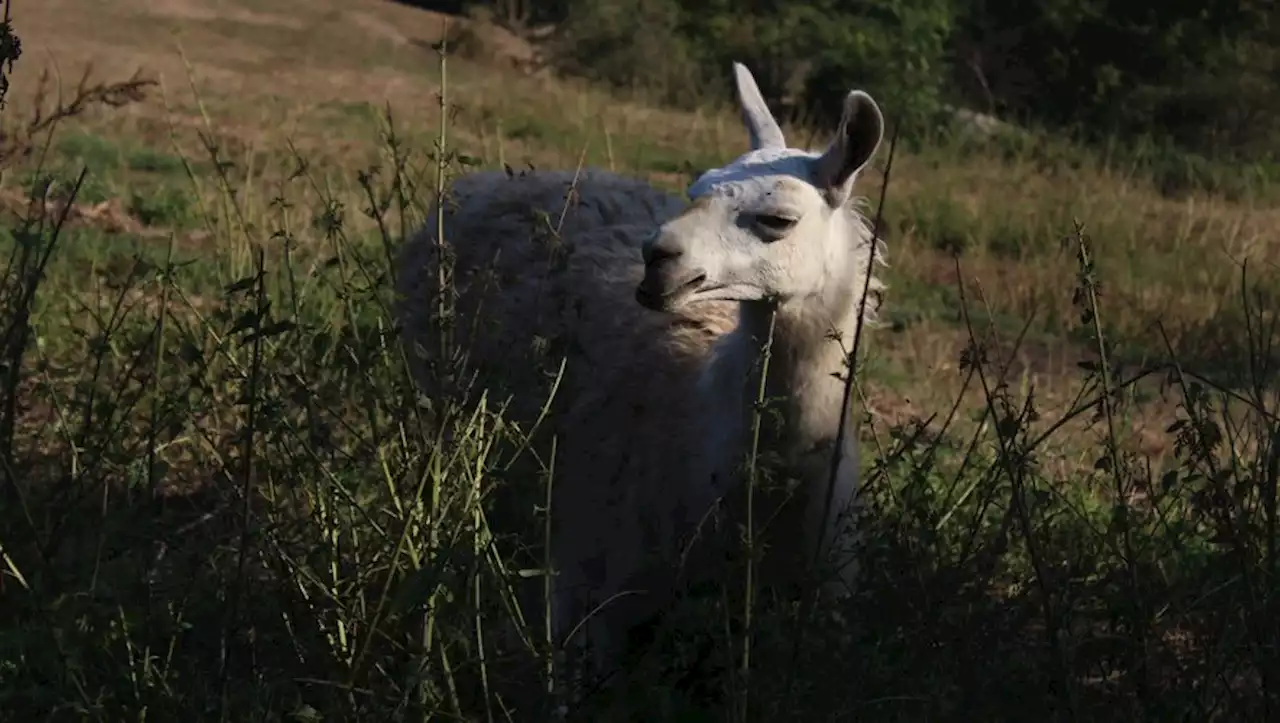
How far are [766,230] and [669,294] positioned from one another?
0.31 m

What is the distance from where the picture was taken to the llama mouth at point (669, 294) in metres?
3.66

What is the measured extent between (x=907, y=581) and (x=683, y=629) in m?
0.49

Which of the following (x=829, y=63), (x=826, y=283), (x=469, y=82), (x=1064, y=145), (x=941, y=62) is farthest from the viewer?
(x=941, y=62)

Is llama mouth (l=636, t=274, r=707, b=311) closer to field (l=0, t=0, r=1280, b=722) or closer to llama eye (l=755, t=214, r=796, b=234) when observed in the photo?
llama eye (l=755, t=214, r=796, b=234)

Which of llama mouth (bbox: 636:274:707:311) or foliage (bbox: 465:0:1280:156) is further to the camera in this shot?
foliage (bbox: 465:0:1280:156)

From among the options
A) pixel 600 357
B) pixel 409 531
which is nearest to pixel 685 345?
pixel 600 357

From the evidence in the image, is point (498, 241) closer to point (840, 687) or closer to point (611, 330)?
point (611, 330)

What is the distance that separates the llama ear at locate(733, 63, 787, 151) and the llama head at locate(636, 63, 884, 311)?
0.28m

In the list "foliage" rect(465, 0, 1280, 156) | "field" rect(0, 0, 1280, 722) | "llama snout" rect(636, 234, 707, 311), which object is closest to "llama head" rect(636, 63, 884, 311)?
"llama snout" rect(636, 234, 707, 311)

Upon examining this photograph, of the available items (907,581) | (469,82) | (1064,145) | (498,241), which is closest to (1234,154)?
(1064,145)

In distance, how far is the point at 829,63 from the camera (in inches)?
919

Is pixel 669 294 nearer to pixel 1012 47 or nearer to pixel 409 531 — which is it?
pixel 409 531

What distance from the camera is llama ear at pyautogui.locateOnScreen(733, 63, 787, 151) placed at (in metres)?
4.45

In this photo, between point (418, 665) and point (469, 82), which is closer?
point (418, 665)
